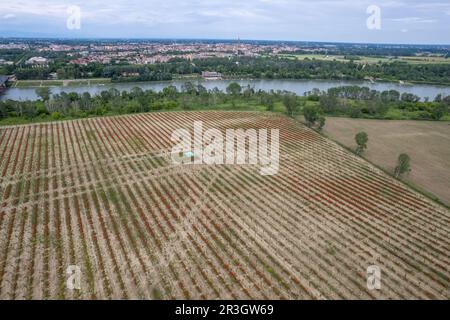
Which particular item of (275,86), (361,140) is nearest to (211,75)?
(275,86)

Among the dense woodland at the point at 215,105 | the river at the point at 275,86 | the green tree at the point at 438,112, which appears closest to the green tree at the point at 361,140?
the dense woodland at the point at 215,105

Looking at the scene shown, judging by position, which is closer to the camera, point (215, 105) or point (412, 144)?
point (412, 144)

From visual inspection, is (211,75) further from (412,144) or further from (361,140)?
(361,140)

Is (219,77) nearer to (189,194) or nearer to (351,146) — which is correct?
(351,146)

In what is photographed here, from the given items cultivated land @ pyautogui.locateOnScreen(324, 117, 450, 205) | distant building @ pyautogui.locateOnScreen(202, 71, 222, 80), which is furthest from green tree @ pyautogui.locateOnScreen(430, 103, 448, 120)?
distant building @ pyautogui.locateOnScreen(202, 71, 222, 80)

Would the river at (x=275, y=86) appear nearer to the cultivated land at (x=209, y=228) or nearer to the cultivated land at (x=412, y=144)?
the cultivated land at (x=412, y=144)

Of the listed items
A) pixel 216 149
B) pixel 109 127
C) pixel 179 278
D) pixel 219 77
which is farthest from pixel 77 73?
pixel 179 278
